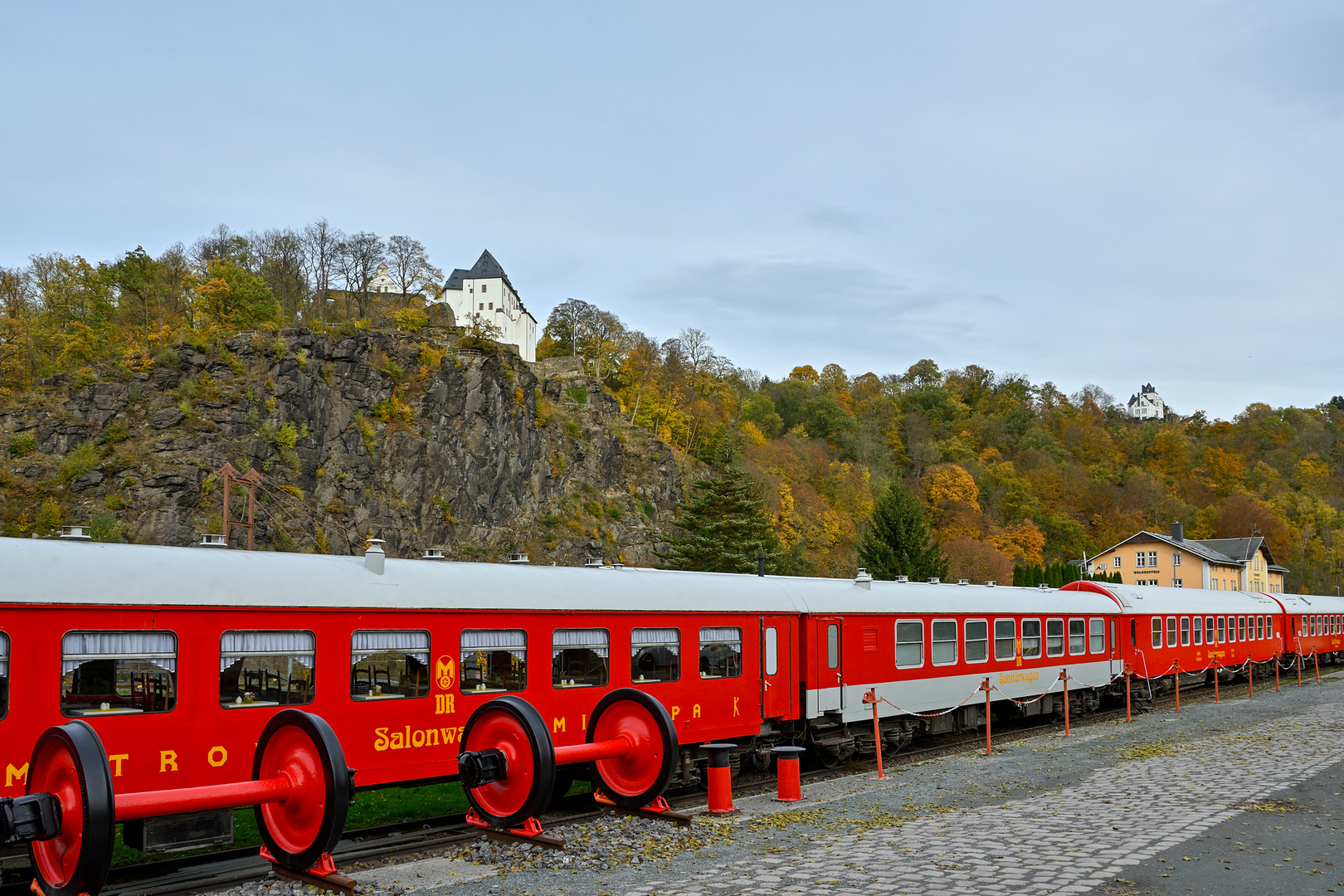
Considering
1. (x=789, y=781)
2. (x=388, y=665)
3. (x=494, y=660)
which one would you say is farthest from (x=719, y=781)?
(x=388, y=665)

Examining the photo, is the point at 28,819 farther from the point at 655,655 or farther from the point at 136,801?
the point at 655,655

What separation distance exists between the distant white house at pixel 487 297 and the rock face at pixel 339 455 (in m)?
25.0

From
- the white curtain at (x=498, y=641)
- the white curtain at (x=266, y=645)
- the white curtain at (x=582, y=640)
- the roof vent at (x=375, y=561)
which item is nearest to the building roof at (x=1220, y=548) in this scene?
the white curtain at (x=582, y=640)

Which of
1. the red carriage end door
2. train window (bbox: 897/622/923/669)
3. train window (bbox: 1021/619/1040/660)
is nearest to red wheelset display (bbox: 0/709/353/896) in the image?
the red carriage end door

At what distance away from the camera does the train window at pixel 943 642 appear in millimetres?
20375

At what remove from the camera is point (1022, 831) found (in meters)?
11.4

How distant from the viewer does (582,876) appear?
9484 mm

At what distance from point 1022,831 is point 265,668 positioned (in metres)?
Answer: 8.39

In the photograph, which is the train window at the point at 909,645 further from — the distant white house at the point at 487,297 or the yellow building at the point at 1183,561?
the distant white house at the point at 487,297

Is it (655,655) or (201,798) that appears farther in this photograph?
(655,655)

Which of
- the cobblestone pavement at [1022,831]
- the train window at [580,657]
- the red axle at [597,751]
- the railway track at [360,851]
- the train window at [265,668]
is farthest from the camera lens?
the train window at [580,657]

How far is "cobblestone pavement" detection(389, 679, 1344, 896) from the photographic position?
9.12 metres

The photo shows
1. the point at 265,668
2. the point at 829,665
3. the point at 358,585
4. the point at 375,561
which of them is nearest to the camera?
the point at 265,668

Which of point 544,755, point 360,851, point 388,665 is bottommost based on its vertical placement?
point 360,851
